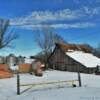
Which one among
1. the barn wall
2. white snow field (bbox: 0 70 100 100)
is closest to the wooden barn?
the barn wall

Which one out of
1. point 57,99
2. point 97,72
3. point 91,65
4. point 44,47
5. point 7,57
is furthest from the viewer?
point 44,47

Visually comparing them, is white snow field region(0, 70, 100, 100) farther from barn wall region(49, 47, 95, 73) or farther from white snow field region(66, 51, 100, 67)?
white snow field region(66, 51, 100, 67)

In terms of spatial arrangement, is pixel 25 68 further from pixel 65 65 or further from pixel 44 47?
pixel 44 47

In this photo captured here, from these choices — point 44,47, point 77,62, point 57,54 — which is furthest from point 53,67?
point 44,47

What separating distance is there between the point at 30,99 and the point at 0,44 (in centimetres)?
4727

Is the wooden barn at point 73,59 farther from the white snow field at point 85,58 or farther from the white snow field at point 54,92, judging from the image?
the white snow field at point 54,92

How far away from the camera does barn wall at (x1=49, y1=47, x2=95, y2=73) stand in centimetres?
5437

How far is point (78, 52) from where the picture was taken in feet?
200

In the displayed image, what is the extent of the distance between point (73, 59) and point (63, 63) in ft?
10.7

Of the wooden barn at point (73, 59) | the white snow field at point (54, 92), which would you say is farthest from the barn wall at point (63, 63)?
the white snow field at point (54, 92)

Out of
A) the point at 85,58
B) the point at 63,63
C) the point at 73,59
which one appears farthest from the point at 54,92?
the point at 63,63

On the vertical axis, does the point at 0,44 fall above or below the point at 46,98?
above

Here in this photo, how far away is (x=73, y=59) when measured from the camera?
56.6 metres

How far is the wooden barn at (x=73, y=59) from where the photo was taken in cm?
5397
